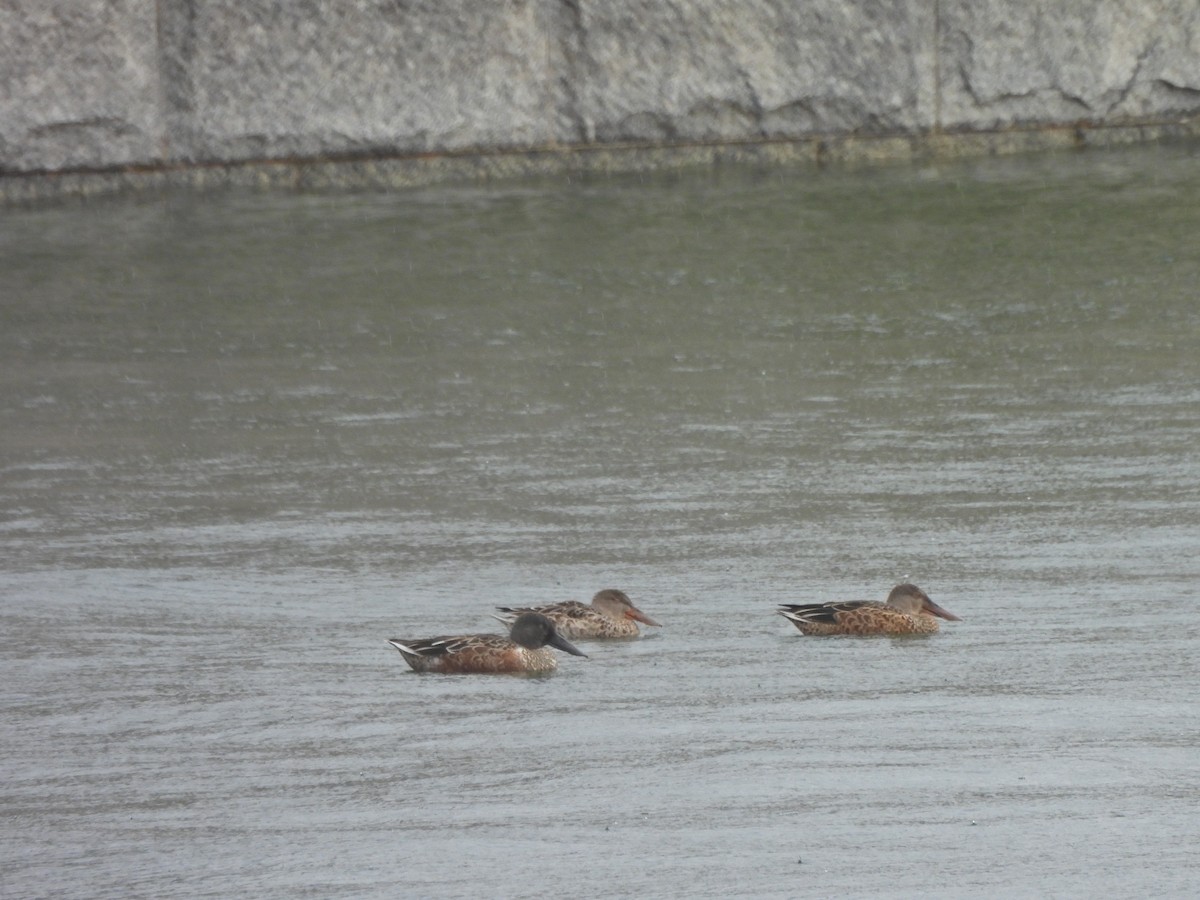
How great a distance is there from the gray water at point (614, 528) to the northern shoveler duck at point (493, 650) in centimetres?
6

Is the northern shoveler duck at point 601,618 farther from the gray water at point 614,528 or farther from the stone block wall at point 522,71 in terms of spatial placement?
the stone block wall at point 522,71

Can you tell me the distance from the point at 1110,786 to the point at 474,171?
9717 millimetres

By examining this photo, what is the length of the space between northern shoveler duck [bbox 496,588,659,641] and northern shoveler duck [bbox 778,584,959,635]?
0.47 meters

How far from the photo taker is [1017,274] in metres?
12.3

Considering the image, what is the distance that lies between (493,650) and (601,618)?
452 mm

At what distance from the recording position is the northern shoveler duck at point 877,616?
6.96 meters

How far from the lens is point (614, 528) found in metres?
8.20

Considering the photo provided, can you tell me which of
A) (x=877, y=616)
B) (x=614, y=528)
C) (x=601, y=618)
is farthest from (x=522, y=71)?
(x=877, y=616)

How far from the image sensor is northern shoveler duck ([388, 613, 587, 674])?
6703 mm

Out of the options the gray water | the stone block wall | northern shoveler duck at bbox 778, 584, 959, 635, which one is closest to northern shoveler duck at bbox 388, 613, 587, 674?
the gray water

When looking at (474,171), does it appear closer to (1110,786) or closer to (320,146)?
(320,146)

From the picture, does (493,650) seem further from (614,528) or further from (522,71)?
(522,71)

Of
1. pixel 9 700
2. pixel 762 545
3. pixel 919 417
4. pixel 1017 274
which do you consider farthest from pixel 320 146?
pixel 9 700

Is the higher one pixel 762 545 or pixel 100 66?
pixel 100 66
